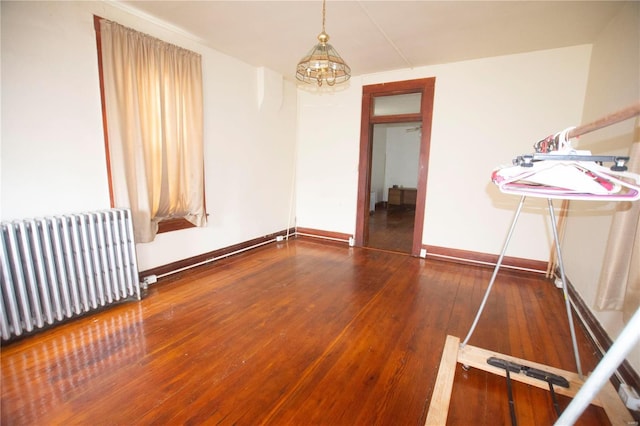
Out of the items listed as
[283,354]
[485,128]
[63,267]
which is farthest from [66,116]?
[485,128]

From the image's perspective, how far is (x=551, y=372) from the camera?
1801mm

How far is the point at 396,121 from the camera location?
447 cm

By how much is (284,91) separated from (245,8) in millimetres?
2260

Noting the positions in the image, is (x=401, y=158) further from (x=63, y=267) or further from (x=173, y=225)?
(x=63, y=267)

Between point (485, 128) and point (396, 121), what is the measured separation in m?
1.26

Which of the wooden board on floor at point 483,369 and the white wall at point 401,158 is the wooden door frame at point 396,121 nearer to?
the wooden board on floor at point 483,369

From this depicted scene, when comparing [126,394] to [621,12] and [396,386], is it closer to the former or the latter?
[396,386]

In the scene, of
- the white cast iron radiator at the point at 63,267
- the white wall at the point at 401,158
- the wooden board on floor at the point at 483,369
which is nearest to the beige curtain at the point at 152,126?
the white cast iron radiator at the point at 63,267

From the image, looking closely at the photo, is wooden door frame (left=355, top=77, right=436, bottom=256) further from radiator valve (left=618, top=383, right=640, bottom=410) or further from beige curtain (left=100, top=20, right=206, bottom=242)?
radiator valve (left=618, top=383, right=640, bottom=410)

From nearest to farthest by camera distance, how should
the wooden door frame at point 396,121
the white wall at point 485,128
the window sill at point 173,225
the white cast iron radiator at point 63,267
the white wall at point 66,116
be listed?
1. the white cast iron radiator at point 63,267
2. the white wall at point 66,116
3. the window sill at point 173,225
4. the white wall at point 485,128
5. the wooden door frame at point 396,121

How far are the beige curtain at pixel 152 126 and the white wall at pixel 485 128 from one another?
2.52 metres

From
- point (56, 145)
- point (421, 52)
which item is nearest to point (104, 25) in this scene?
point (56, 145)

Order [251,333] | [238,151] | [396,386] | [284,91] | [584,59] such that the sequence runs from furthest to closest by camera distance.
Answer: [284,91] → [238,151] → [584,59] → [251,333] → [396,386]

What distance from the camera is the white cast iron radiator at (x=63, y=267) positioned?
6.52 feet
